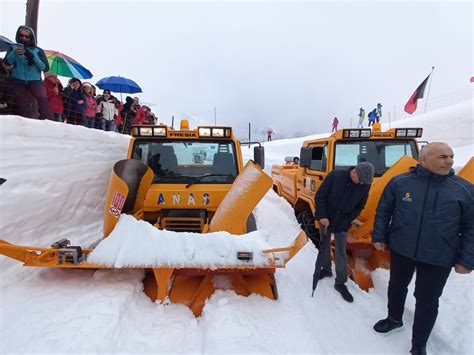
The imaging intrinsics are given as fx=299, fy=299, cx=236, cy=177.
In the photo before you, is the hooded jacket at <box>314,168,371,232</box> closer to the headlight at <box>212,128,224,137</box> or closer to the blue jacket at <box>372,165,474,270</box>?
the blue jacket at <box>372,165,474,270</box>

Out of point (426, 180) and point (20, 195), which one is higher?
point (426, 180)

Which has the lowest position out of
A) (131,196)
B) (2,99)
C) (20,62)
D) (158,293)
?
(158,293)

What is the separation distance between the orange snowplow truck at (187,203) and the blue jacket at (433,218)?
0.92m

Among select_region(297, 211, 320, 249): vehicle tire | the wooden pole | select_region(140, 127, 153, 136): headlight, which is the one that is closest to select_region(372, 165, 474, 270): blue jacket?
select_region(297, 211, 320, 249): vehicle tire

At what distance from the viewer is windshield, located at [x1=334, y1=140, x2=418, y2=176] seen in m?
4.87

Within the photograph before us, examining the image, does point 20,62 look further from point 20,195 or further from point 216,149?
point 216,149

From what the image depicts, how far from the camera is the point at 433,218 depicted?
254 cm

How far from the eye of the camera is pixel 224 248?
2908mm

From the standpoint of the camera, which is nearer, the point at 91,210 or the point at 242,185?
the point at 242,185

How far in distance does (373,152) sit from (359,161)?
10.7 inches

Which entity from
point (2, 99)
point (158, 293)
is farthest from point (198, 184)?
point (2, 99)

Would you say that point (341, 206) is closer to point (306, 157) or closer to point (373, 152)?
point (373, 152)

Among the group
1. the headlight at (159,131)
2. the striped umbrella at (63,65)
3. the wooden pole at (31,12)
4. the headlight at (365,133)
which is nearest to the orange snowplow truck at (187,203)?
the headlight at (159,131)

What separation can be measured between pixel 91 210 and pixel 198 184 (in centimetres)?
211
